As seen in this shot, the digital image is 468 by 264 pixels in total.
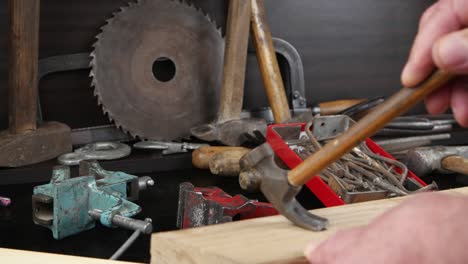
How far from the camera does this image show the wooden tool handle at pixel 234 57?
1.72m

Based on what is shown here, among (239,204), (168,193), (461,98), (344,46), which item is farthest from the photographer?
(344,46)

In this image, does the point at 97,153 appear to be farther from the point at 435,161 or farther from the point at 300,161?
the point at 435,161

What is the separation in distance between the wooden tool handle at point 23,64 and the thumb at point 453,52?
3.65 feet

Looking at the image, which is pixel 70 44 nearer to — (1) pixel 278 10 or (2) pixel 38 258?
(1) pixel 278 10

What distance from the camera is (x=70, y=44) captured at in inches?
66.5

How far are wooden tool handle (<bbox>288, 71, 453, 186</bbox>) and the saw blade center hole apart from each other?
1.12m

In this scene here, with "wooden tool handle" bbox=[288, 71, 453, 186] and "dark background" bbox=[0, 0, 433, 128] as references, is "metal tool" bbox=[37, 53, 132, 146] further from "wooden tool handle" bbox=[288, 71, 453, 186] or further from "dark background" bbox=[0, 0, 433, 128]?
"wooden tool handle" bbox=[288, 71, 453, 186]

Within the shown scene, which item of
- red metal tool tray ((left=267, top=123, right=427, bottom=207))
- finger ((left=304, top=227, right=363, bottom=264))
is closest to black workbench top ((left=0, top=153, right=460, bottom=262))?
red metal tool tray ((left=267, top=123, right=427, bottom=207))

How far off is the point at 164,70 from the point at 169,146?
32 centimetres

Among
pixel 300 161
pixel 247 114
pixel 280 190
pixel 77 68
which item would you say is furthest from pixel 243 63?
pixel 280 190

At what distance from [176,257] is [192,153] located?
836 mm

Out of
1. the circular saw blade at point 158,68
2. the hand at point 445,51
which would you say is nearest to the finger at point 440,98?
the hand at point 445,51

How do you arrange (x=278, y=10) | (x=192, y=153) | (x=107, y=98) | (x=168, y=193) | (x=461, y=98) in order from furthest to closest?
(x=278, y=10), (x=107, y=98), (x=192, y=153), (x=168, y=193), (x=461, y=98)

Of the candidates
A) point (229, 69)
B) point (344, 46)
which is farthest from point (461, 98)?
point (344, 46)
